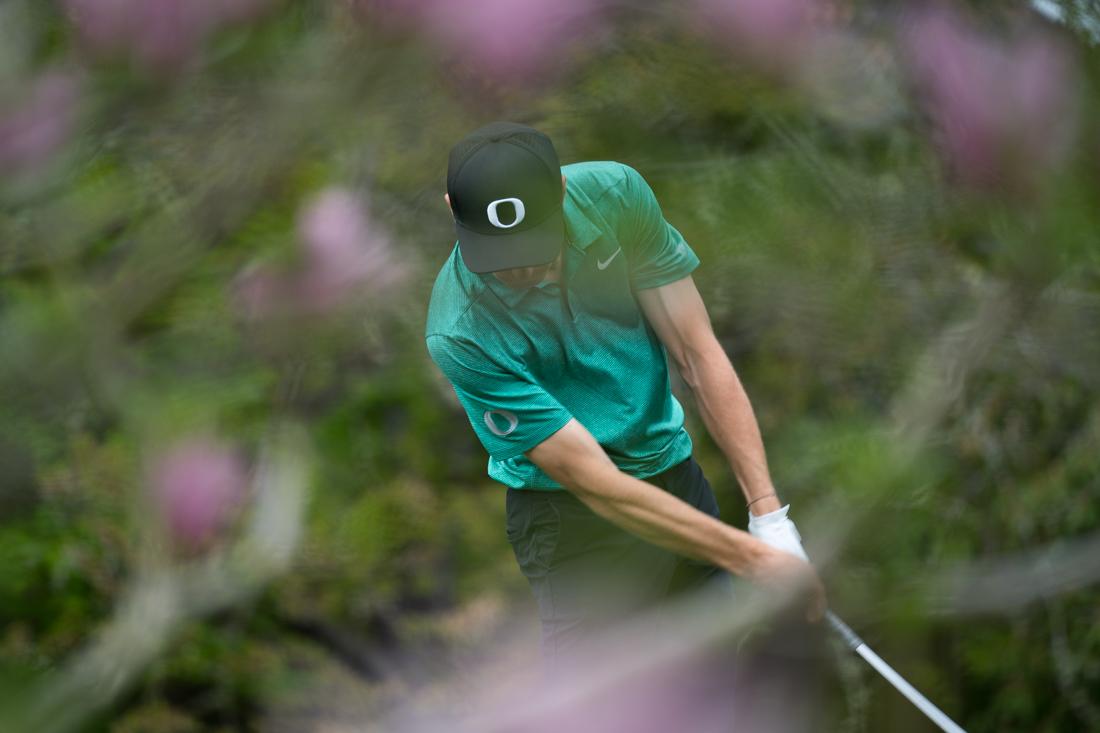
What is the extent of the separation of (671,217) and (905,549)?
0.69 metres

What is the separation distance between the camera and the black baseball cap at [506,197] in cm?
88

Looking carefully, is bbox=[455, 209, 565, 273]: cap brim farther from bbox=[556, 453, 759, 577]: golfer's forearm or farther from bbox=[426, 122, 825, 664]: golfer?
bbox=[556, 453, 759, 577]: golfer's forearm

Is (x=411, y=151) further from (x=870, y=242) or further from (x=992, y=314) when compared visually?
(x=992, y=314)

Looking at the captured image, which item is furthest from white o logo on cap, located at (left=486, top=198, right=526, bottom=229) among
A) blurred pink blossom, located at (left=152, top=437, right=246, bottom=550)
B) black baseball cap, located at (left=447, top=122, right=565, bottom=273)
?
blurred pink blossom, located at (left=152, top=437, right=246, bottom=550)

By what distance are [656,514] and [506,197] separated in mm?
299

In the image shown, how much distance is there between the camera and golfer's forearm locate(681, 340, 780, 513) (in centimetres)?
110

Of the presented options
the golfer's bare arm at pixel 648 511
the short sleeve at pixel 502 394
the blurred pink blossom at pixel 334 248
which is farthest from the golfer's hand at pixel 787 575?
the blurred pink blossom at pixel 334 248

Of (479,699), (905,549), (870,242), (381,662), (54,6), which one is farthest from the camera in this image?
(381,662)

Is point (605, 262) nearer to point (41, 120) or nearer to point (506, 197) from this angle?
point (506, 197)

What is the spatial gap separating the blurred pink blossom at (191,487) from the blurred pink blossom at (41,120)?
308 millimetres

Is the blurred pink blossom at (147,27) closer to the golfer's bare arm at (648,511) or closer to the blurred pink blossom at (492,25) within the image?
the blurred pink blossom at (492,25)

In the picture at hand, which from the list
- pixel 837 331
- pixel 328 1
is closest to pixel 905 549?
pixel 837 331

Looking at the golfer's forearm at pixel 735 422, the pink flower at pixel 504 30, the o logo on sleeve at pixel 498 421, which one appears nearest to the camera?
the pink flower at pixel 504 30

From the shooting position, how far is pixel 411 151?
3.66 feet
